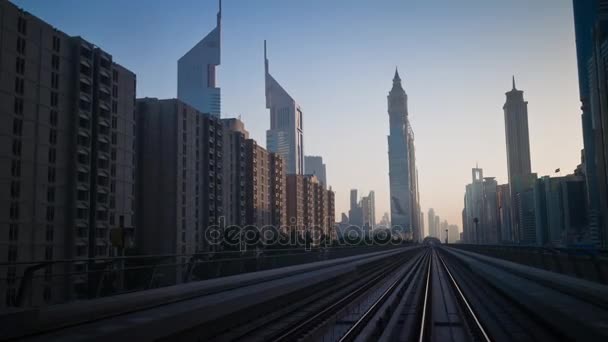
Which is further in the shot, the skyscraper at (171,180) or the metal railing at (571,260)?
the skyscraper at (171,180)

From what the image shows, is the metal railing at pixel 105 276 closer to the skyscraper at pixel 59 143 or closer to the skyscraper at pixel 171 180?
the skyscraper at pixel 59 143

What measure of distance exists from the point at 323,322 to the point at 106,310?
320 inches

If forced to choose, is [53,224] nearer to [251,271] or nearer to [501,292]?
[251,271]

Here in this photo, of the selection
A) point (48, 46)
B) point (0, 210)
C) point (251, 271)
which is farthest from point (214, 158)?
point (251, 271)

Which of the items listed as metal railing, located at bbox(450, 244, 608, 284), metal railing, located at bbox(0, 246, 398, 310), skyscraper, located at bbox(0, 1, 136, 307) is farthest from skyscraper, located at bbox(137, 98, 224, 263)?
metal railing, located at bbox(0, 246, 398, 310)

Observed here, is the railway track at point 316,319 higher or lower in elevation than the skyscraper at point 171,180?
lower

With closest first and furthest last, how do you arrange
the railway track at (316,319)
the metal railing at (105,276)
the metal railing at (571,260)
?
the metal railing at (105,276) → the railway track at (316,319) → the metal railing at (571,260)

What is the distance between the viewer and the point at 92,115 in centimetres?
7600

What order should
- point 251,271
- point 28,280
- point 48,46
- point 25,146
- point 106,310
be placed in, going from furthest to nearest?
point 48,46 < point 25,146 < point 251,271 < point 106,310 < point 28,280

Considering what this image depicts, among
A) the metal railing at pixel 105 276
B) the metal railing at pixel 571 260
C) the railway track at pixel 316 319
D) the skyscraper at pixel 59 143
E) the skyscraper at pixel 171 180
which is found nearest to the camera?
the metal railing at pixel 105 276

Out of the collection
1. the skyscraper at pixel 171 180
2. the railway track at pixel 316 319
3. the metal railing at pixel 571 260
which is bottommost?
the railway track at pixel 316 319

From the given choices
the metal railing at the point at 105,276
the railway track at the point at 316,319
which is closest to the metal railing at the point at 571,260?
the railway track at the point at 316,319

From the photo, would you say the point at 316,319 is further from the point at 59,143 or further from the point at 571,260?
the point at 59,143

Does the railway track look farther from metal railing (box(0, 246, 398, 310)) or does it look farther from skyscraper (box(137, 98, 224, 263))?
skyscraper (box(137, 98, 224, 263))
